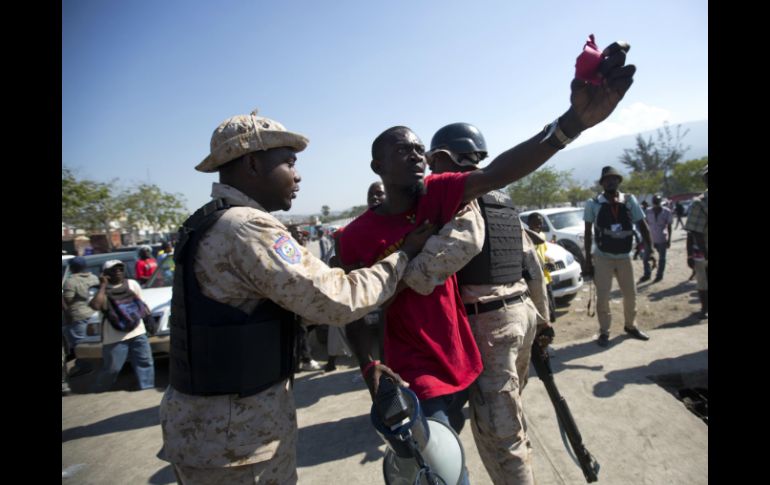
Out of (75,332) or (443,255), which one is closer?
(443,255)

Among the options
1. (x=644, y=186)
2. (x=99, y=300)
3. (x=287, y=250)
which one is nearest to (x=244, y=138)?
(x=287, y=250)

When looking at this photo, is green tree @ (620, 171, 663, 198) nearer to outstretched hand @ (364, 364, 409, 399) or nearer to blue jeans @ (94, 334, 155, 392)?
blue jeans @ (94, 334, 155, 392)

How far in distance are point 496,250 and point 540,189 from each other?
45191 millimetres

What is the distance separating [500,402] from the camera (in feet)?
6.64

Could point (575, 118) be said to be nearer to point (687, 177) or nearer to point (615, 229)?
point (615, 229)

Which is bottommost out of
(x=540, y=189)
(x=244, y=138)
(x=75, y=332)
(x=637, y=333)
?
(x=75, y=332)

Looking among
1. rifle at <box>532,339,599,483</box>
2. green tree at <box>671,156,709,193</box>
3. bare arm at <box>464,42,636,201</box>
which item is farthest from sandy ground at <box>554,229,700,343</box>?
green tree at <box>671,156,709,193</box>

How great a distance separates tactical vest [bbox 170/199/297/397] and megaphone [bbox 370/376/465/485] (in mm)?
441

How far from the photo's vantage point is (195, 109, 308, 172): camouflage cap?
1.50m

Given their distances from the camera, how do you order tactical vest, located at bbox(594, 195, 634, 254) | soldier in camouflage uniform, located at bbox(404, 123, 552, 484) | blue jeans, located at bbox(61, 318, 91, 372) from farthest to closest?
blue jeans, located at bbox(61, 318, 91, 372) < tactical vest, located at bbox(594, 195, 634, 254) < soldier in camouflage uniform, located at bbox(404, 123, 552, 484)

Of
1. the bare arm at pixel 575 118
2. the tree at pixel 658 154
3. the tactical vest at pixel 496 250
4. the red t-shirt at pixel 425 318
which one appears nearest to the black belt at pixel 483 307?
the tactical vest at pixel 496 250

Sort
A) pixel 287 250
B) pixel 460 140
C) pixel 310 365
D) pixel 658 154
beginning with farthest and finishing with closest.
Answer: pixel 658 154, pixel 310 365, pixel 460 140, pixel 287 250
